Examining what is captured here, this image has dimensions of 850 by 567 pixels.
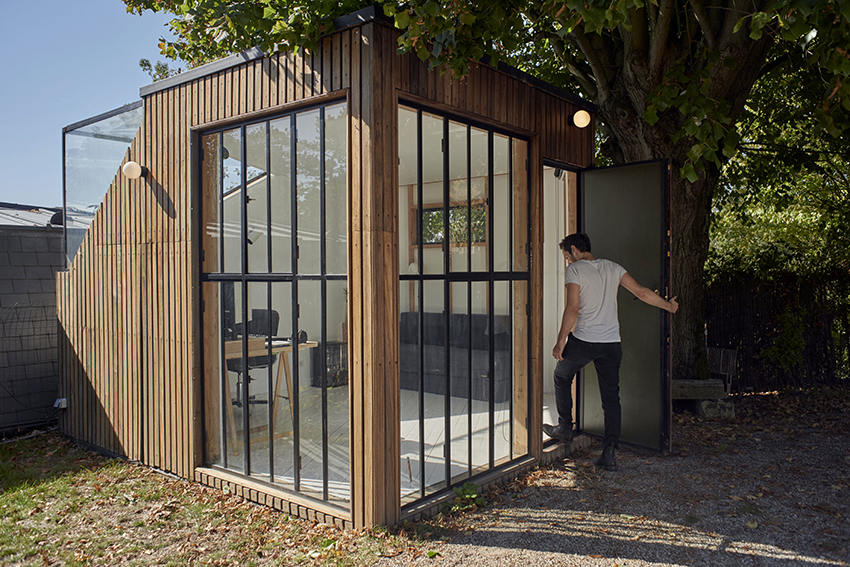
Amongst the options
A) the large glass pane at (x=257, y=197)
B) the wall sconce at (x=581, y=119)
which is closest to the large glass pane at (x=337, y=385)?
the large glass pane at (x=257, y=197)

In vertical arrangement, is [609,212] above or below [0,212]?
below

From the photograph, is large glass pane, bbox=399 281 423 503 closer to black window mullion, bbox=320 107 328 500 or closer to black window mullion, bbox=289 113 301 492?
black window mullion, bbox=320 107 328 500

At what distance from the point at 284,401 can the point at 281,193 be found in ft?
5.03

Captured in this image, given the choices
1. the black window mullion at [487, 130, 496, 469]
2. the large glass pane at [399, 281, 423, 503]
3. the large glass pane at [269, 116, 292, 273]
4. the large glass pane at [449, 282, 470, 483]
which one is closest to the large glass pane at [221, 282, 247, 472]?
the large glass pane at [269, 116, 292, 273]

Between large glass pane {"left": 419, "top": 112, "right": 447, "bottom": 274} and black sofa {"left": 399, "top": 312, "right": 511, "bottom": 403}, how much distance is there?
412 mm

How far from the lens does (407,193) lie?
3.98 meters

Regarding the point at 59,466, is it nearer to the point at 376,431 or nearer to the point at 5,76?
the point at 376,431

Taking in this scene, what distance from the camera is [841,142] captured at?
24.4 ft

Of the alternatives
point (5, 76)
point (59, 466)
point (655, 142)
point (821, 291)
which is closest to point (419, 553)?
point (59, 466)

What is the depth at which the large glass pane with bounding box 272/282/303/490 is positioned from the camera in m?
4.25

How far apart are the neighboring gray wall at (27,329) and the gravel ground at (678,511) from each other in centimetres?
560

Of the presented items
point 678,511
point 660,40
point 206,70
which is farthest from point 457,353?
point 660,40

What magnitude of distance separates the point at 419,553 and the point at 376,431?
0.76 meters

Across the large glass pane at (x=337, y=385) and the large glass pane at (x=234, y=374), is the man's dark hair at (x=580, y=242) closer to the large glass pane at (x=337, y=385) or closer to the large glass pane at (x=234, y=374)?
the large glass pane at (x=337, y=385)
